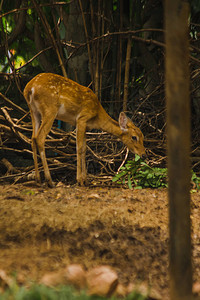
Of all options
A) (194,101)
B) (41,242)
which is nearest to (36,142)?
(41,242)

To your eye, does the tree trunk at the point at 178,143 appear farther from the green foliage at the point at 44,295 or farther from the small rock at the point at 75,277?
the small rock at the point at 75,277

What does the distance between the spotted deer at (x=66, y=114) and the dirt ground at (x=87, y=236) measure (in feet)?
2.73

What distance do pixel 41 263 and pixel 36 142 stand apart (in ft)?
6.35

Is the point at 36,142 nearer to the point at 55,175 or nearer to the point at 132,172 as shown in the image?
the point at 132,172

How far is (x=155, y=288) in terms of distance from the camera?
5.82 feet

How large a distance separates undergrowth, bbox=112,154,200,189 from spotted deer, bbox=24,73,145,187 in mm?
207

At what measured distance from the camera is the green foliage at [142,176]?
3.55 m

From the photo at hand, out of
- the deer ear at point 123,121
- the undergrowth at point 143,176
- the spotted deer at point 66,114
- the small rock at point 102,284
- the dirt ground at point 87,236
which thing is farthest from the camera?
the deer ear at point 123,121

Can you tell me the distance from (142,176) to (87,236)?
1.60m

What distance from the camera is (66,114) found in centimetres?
362

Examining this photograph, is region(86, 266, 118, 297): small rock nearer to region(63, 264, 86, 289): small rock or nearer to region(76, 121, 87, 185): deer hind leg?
region(63, 264, 86, 289): small rock

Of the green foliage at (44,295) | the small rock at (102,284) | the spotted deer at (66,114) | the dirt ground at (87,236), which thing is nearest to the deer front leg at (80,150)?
the spotted deer at (66,114)

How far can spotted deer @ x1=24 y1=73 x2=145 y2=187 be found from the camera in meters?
3.36

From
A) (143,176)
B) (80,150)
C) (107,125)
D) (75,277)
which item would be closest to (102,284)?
(75,277)
